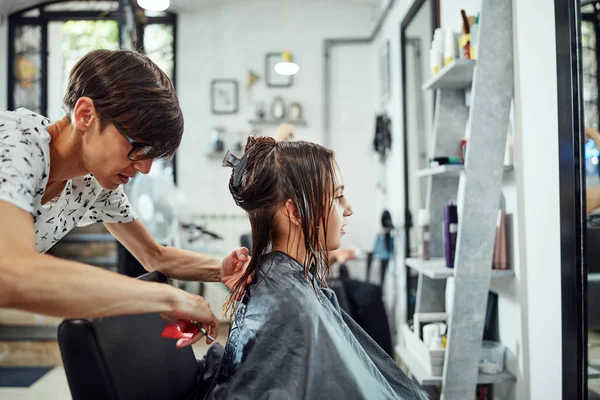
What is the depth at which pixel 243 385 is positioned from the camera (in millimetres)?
1124

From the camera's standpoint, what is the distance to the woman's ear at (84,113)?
3.61 feet

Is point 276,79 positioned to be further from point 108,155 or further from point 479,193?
point 108,155

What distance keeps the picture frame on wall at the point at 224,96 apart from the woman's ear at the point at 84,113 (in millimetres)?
4343

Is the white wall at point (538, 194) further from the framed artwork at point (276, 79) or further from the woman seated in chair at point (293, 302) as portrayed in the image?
the framed artwork at point (276, 79)

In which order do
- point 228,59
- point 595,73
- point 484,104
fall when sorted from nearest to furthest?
point 595,73
point 484,104
point 228,59

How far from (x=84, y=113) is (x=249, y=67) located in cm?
450

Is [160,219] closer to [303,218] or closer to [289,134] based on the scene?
[289,134]

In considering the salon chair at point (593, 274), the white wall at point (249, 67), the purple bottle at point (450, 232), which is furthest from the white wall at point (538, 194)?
the white wall at point (249, 67)

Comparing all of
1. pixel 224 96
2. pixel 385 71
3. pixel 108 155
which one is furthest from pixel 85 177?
pixel 224 96

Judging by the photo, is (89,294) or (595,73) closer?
(89,294)

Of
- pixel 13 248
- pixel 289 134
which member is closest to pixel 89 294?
pixel 13 248

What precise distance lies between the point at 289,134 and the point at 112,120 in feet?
8.61

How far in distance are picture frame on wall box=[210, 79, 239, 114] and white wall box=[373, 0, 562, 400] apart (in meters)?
3.74

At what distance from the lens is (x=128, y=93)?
1085 mm
